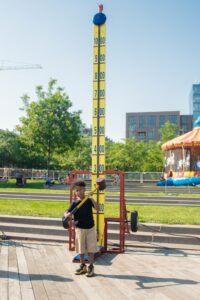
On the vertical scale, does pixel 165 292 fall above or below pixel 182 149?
below

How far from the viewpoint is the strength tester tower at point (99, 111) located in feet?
28.2

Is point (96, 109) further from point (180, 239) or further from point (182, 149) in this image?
point (182, 149)

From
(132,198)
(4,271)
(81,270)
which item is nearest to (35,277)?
(4,271)

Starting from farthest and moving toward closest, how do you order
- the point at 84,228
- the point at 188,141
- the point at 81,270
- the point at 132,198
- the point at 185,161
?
the point at 185,161 < the point at 188,141 < the point at 132,198 < the point at 84,228 < the point at 81,270

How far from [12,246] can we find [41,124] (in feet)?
100.0

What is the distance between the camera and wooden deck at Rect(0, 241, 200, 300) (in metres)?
5.42

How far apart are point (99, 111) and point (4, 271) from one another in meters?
4.58

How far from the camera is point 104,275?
21.2ft

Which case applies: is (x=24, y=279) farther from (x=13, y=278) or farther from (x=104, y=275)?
(x=104, y=275)

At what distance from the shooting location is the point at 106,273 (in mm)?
6582

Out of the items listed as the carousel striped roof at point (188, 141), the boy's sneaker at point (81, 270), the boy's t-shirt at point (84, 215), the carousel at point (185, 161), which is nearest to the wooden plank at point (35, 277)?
Answer: the boy's sneaker at point (81, 270)

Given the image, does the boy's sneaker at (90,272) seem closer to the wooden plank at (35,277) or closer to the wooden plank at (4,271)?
the wooden plank at (35,277)

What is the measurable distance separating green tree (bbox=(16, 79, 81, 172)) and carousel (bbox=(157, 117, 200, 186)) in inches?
472

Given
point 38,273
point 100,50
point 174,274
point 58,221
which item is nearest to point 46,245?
point 58,221
